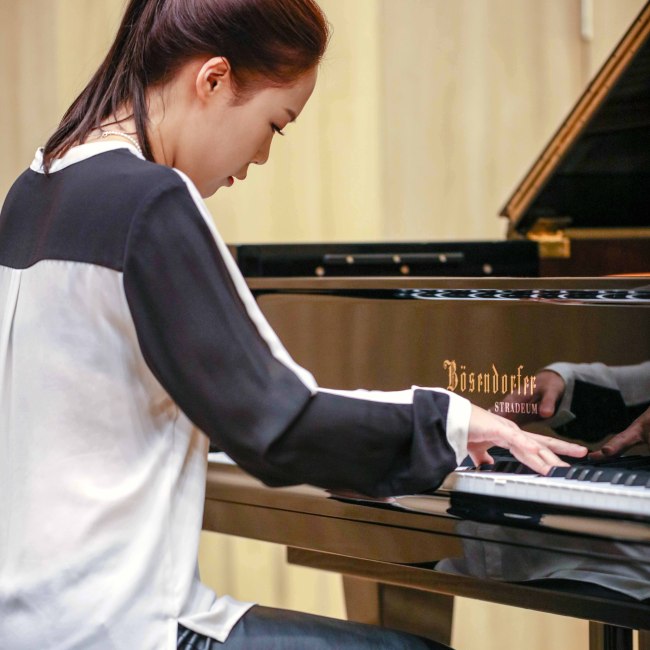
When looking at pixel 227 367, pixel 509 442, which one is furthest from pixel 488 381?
pixel 227 367

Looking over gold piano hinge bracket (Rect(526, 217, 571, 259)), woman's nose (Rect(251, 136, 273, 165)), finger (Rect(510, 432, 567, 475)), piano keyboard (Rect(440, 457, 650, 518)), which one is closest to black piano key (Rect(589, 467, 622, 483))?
piano keyboard (Rect(440, 457, 650, 518))

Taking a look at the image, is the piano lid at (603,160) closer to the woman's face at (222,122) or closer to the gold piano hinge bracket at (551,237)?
the gold piano hinge bracket at (551,237)

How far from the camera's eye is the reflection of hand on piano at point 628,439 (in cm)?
140

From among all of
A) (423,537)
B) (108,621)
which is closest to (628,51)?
(423,537)

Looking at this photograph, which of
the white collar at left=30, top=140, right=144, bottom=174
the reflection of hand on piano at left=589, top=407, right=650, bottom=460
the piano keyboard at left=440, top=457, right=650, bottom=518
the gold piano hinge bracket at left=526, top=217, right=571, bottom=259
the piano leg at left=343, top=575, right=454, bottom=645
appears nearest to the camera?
the white collar at left=30, top=140, right=144, bottom=174

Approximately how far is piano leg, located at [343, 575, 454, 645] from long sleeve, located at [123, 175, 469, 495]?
87cm

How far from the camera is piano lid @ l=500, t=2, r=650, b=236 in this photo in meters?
2.00

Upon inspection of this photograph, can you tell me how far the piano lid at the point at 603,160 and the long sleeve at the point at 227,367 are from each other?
117 cm

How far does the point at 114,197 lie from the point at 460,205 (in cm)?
247

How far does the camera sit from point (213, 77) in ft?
3.83

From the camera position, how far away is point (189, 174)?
125 cm

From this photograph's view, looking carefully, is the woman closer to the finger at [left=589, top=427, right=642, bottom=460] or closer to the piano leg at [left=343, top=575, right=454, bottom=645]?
the finger at [left=589, top=427, right=642, bottom=460]

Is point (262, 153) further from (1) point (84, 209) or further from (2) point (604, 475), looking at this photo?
(2) point (604, 475)

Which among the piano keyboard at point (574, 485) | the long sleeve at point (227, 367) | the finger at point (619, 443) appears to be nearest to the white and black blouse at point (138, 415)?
the long sleeve at point (227, 367)
